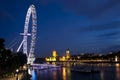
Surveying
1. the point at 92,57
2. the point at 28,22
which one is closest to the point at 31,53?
the point at 28,22

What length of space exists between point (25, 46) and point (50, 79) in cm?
629

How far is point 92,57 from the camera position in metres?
158

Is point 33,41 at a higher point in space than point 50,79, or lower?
higher

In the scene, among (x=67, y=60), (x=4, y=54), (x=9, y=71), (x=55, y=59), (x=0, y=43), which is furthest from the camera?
(x=67, y=60)

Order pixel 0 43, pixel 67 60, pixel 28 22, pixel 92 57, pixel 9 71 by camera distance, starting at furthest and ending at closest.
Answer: pixel 92 57 < pixel 67 60 < pixel 28 22 < pixel 9 71 < pixel 0 43

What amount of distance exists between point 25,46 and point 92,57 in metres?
120

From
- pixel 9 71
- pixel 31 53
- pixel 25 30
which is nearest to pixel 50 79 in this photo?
pixel 31 53

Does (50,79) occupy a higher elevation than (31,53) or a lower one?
lower

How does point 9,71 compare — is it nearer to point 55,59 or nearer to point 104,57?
point 55,59

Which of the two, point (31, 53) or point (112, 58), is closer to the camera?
point (31, 53)

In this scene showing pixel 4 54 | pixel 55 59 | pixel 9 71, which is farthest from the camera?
pixel 55 59

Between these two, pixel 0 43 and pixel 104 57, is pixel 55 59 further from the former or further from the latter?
pixel 0 43

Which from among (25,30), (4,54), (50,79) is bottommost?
(50,79)

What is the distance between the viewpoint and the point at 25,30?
4106cm
